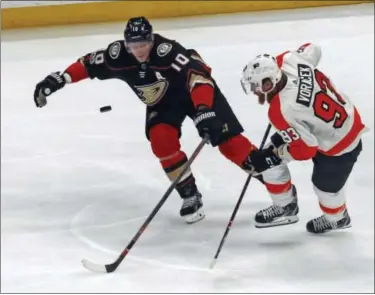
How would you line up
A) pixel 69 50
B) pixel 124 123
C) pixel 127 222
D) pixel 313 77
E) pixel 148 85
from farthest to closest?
pixel 69 50
pixel 124 123
pixel 127 222
pixel 148 85
pixel 313 77

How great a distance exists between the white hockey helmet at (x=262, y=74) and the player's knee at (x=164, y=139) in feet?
1.49

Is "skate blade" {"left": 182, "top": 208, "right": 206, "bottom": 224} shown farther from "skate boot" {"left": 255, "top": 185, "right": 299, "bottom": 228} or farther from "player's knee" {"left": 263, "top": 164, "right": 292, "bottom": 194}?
"player's knee" {"left": 263, "top": 164, "right": 292, "bottom": 194}

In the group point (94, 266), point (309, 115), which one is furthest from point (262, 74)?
point (94, 266)

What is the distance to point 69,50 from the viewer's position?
17.4 feet

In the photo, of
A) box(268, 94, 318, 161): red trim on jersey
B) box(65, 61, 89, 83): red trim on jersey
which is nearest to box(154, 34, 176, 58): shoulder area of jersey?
box(65, 61, 89, 83): red trim on jersey

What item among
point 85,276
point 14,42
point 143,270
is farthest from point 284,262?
point 14,42

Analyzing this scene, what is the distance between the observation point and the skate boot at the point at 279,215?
311 centimetres

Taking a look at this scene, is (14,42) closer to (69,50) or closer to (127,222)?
(69,50)

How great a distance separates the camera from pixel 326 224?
122 inches

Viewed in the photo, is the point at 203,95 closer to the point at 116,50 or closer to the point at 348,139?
the point at 116,50

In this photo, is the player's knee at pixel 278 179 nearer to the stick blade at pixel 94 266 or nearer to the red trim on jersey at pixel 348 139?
the red trim on jersey at pixel 348 139

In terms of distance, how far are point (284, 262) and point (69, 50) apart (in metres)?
2.80

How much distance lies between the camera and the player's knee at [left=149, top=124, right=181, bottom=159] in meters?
3.07

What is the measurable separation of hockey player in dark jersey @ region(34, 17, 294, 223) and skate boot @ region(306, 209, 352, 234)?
0.23m
